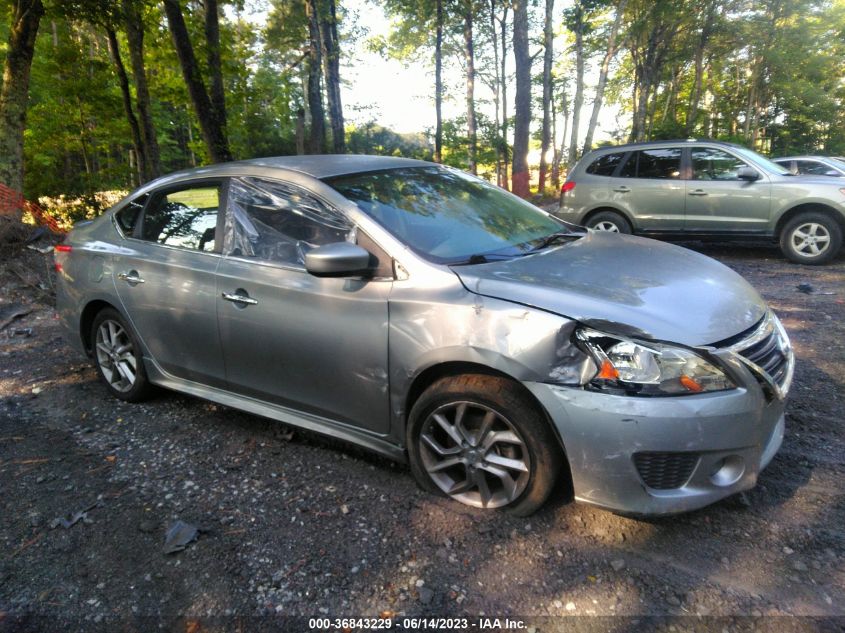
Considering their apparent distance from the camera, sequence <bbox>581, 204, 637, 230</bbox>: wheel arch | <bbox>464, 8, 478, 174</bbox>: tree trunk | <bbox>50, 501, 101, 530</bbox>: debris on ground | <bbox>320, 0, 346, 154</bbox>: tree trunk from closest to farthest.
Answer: <bbox>50, 501, 101, 530</bbox>: debris on ground < <bbox>581, 204, 637, 230</bbox>: wheel arch < <bbox>320, 0, 346, 154</bbox>: tree trunk < <bbox>464, 8, 478, 174</bbox>: tree trunk

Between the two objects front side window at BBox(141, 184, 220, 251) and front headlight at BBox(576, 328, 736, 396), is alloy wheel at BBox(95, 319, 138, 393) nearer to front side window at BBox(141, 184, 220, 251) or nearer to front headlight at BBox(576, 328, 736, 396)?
front side window at BBox(141, 184, 220, 251)

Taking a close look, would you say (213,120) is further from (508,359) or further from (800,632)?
(800,632)

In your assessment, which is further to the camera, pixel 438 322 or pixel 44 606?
pixel 438 322

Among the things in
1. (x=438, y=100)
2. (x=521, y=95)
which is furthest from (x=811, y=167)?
(x=438, y=100)

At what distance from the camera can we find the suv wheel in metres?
8.93

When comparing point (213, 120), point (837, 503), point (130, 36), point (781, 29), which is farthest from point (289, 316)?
point (781, 29)

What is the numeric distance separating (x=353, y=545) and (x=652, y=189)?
7.85 meters

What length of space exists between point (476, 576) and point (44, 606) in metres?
1.71

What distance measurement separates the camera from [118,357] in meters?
4.05

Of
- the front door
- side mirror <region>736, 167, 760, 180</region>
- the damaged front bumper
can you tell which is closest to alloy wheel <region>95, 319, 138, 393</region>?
the front door

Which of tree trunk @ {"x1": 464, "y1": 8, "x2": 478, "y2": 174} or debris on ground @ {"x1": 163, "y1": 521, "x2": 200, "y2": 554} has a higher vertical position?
tree trunk @ {"x1": 464, "y1": 8, "x2": 478, "y2": 174}

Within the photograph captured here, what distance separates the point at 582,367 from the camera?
2230 mm

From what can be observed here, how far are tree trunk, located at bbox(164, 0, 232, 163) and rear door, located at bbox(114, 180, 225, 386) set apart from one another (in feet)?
19.1

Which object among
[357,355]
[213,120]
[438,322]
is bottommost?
[357,355]
